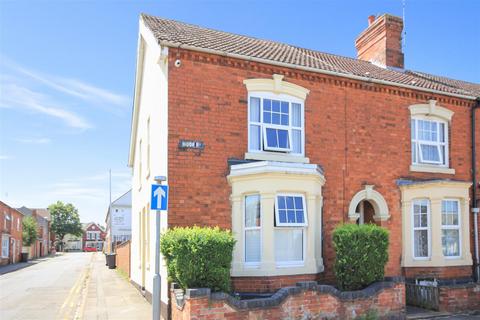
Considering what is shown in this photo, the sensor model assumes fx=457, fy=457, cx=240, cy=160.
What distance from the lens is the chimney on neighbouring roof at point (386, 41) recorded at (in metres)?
18.0

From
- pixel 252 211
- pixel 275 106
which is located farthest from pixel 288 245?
pixel 275 106

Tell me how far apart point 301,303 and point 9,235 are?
39.8 m

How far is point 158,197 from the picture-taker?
838 cm

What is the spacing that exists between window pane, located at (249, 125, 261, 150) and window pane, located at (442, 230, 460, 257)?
21.7ft

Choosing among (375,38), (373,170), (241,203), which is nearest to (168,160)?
(241,203)

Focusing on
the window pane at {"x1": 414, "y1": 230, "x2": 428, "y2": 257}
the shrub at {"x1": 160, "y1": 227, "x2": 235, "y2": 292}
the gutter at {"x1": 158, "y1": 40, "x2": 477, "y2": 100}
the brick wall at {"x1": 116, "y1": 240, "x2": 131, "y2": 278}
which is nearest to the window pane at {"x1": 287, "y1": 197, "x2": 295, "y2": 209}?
the shrub at {"x1": 160, "y1": 227, "x2": 235, "y2": 292}

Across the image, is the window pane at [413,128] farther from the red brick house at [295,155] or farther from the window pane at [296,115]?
the window pane at [296,115]

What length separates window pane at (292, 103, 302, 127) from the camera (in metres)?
12.6

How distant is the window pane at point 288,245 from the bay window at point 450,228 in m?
5.25

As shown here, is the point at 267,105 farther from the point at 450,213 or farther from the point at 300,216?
the point at 450,213

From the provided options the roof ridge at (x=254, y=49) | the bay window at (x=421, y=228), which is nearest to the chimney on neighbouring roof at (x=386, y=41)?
the roof ridge at (x=254, y=49)

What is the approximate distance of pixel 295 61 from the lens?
Result: 1291cm

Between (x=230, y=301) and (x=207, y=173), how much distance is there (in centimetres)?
343

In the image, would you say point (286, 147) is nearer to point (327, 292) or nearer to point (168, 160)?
point (168, 160)
